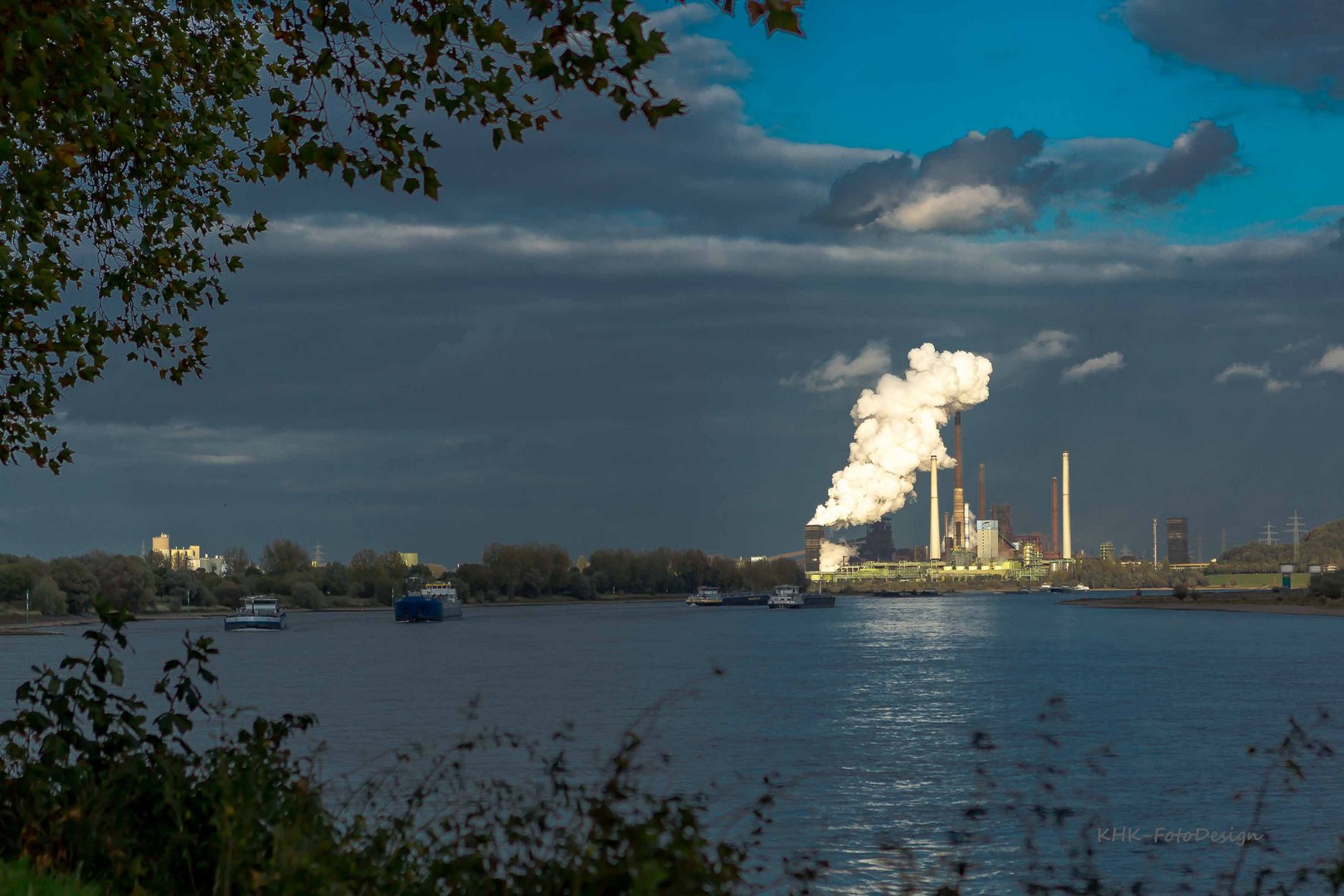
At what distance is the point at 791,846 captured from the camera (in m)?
22.5

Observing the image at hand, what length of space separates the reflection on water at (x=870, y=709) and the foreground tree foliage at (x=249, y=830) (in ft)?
3.58

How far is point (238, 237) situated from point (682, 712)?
115ft

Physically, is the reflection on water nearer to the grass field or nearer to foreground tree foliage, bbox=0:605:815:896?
foreground tree foliage, bbox=0:605:815:896

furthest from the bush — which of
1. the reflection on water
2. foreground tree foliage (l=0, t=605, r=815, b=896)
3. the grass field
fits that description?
the grass field

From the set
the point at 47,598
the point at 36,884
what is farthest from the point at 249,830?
the point at 47,598

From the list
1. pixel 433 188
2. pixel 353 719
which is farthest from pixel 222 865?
pixel 353 719

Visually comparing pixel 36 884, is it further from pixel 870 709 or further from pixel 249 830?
pixel 870 709

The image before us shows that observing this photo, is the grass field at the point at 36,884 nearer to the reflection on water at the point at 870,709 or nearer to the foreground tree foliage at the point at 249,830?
the foreground tree foliage at the point at 249,830

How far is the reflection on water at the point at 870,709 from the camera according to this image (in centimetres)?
2558

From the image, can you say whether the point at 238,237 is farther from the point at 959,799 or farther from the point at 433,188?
the point at 959,799

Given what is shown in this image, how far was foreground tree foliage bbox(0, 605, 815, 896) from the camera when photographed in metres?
7.17

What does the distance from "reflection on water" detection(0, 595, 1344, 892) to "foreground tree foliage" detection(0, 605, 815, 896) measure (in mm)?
1091

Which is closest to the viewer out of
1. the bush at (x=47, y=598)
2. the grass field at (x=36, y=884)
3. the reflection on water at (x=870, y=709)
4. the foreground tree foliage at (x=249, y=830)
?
the grass field at (x=36, y=884)

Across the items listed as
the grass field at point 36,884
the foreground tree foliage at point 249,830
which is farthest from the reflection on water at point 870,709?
the grass field at point 36,884
